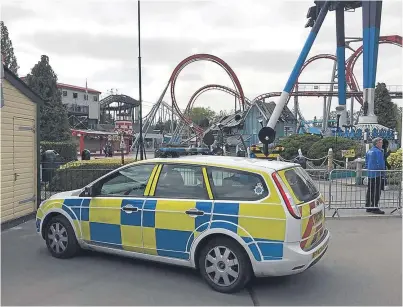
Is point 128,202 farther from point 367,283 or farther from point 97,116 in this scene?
point 97,116

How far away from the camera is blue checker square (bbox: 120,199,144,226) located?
4828 mm

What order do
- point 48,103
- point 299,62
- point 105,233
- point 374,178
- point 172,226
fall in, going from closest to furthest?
point 172,226
point 105,233
point 374,178
point 48,103
point 299,62

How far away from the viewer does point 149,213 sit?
4.75 m

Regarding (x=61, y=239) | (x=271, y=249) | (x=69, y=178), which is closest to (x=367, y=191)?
(x=271, y=249)

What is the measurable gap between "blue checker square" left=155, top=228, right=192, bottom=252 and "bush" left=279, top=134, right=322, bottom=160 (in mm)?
16979

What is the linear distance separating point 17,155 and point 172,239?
4619mm

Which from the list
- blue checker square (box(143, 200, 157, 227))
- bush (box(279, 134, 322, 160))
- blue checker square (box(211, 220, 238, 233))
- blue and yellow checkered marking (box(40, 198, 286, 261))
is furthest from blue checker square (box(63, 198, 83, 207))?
bush (box(279, 134, 322, 160))

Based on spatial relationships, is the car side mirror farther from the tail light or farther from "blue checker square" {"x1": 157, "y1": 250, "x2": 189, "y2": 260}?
the tail light

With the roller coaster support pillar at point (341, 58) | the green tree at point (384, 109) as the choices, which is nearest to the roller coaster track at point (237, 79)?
the green tree at point (384, 109)

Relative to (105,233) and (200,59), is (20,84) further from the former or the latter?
(200,59)

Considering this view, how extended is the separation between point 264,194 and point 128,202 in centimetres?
171

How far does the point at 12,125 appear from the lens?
7.56 meters

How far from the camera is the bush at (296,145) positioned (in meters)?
21.2

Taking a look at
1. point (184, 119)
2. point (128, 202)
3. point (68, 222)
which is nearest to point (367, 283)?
point (128, 202)
